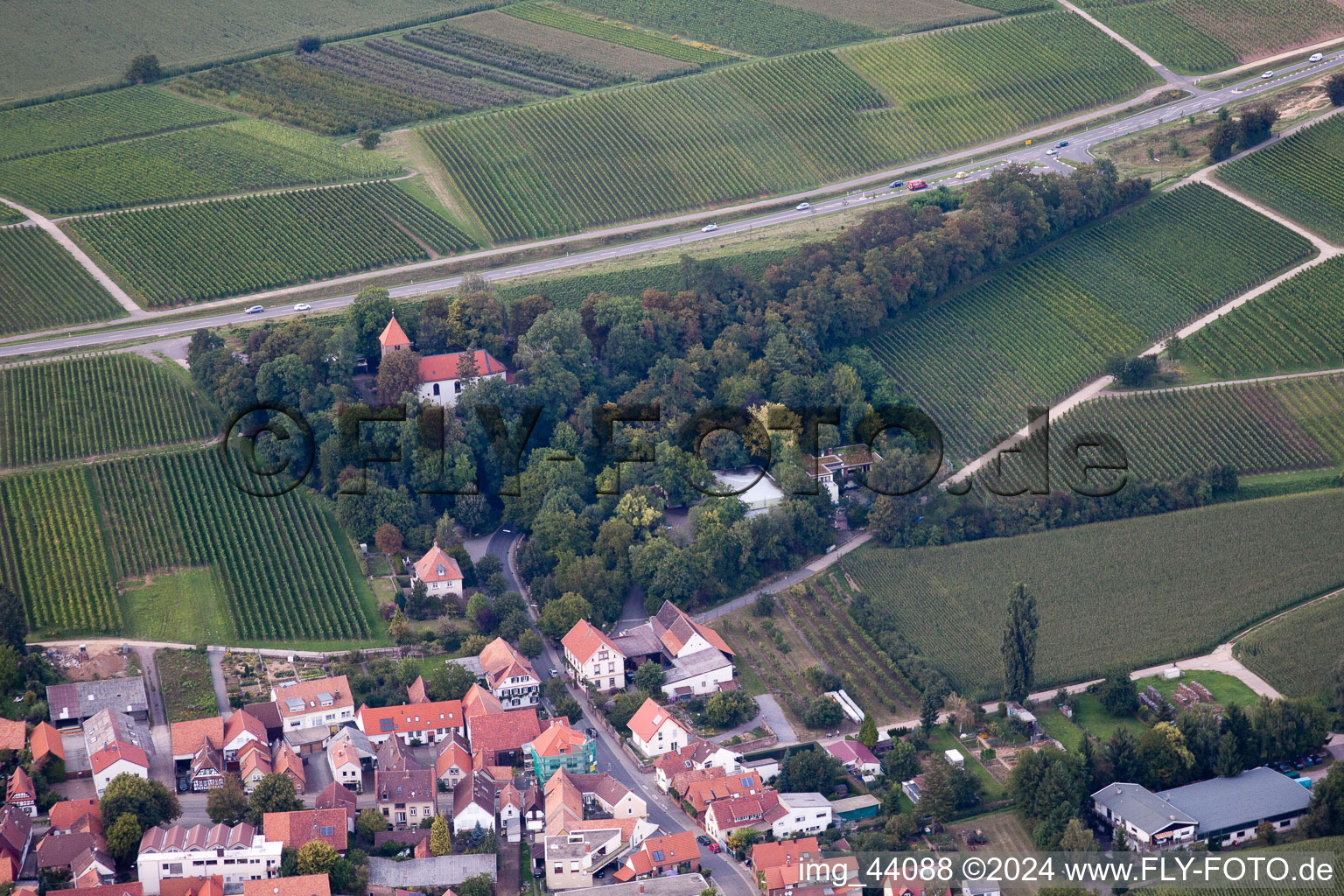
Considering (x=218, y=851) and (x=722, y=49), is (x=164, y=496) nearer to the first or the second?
(x=218, y=851)

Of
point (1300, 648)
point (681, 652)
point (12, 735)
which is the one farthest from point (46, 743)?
point (1300, 648)

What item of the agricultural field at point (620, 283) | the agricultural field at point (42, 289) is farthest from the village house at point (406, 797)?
the agricultural field at point (42, 289)

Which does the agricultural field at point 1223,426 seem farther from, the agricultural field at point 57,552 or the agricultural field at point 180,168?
the agricultural field at point 180,168

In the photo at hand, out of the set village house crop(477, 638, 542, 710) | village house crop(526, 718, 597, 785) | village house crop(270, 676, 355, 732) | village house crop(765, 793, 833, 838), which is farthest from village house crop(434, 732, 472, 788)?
village house crop(765, 793, 833, 838)

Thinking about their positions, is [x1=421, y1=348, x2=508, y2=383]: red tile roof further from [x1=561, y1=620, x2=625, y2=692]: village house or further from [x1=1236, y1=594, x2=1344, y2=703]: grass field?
[x1=1236, y1=594, x2=1344, y2=703]: grass field

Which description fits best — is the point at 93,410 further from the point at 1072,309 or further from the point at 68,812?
the point at 1072,309
